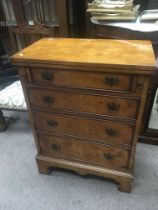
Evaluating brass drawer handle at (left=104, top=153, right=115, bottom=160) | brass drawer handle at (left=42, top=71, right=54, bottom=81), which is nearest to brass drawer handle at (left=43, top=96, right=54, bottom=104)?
brass drawer handle at (left=42, top=71, right=54, bottom=81)

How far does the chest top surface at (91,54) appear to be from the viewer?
88cm

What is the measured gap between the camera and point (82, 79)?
3.20 ft

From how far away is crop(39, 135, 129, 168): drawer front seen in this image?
120cm

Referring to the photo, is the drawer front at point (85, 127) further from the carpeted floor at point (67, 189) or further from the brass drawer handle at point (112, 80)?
the carpeted floor at point (67, 189)

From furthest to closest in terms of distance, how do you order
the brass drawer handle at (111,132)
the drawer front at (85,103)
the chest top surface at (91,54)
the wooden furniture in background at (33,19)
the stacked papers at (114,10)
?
1. the wooden furniture in background at (33,19)
2. the stacked papers at (114,10)
3. the brass drawer handle at (111,132)
4. the drawer front at (85,103)
5. the chest top surface at (91,54)

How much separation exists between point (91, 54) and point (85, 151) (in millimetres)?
639

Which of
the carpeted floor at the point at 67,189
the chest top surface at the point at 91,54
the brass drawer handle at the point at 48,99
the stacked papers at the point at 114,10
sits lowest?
the carpeted floor at the point at 67,189

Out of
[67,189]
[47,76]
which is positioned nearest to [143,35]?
[47,76]

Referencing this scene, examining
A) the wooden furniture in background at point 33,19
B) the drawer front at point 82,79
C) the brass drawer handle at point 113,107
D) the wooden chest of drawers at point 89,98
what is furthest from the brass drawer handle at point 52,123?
the wooden furniture in background at point 33,19

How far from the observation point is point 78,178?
146 centimetres

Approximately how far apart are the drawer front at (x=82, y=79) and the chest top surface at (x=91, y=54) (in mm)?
60

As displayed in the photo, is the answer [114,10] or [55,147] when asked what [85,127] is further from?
[114,10]

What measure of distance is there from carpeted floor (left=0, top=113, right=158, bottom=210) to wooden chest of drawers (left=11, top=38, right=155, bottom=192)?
112 millimetres

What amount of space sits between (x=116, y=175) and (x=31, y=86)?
797 mm
